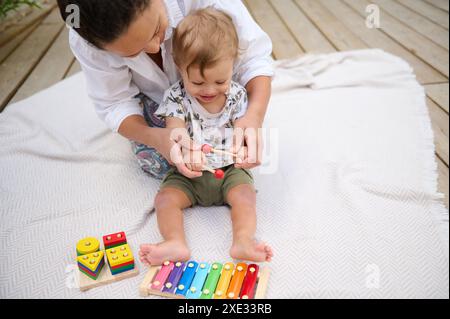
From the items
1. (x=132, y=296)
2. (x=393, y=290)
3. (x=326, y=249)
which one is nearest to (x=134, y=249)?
(x=132, y=296)

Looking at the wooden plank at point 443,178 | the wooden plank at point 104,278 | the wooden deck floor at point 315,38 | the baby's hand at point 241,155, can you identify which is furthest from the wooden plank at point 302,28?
the wooden plank at point 104,278

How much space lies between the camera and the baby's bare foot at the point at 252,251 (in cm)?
84

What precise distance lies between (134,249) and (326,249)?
42 centimetres

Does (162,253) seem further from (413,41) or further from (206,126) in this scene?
(413,41)

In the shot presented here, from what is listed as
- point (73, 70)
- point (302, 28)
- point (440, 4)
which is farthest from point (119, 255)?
point (440, 4)

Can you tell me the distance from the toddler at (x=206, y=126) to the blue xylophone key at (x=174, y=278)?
0.02 metres

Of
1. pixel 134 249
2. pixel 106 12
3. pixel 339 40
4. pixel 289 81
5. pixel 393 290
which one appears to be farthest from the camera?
pixel 339 40

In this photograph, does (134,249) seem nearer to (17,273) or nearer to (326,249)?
(17,273)

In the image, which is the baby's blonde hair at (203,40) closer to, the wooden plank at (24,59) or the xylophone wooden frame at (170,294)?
the xylophone wooden frame at (170,294)

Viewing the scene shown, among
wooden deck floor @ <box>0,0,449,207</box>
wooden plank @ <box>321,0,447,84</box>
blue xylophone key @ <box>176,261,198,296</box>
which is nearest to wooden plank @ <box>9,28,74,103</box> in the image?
wooden deck floor @ <box>0,0,449,207</box>

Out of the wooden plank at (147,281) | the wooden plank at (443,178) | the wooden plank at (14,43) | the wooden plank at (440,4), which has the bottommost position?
the wooden plank at (443,178)

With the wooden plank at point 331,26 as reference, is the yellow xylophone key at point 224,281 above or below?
below

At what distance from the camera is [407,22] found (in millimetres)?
2072

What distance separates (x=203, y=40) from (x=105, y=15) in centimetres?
22
